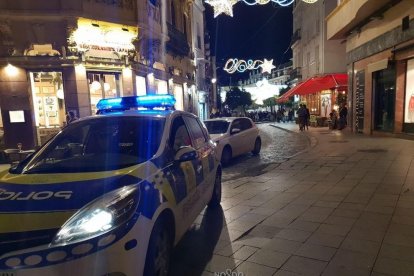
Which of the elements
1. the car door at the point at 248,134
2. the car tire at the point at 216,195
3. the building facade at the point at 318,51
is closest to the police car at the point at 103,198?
the car tire at the point at 216,195

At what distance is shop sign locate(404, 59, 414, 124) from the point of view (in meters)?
12.7

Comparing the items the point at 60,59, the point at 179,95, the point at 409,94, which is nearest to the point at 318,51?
the point at 179,95

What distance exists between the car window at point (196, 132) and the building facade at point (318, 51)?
21.5m

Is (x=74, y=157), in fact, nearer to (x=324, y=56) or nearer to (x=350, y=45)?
(x=350, y=45)

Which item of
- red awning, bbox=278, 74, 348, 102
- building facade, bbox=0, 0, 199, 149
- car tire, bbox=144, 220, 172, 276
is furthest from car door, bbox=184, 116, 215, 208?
red awning, bbox=278, 74, 348, 102

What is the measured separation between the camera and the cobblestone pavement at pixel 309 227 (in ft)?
11.9

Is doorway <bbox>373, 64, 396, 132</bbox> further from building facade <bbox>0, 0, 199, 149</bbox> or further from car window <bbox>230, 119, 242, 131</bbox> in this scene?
building facade <bbox>0, 0, 199, 149</bbox>

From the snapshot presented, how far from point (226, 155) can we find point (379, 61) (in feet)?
30.2

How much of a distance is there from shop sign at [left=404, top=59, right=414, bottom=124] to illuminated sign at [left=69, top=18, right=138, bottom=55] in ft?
38.3

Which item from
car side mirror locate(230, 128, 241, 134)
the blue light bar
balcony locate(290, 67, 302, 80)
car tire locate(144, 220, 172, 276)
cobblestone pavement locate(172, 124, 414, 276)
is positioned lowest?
cobblestone pavement locate(172, 124, 414, 276)

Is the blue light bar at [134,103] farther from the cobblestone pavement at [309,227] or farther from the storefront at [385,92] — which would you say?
the storefront at [385,92]

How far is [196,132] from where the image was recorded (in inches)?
197

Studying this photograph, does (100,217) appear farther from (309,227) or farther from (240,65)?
(240,65)

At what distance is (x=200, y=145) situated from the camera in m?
4.90
